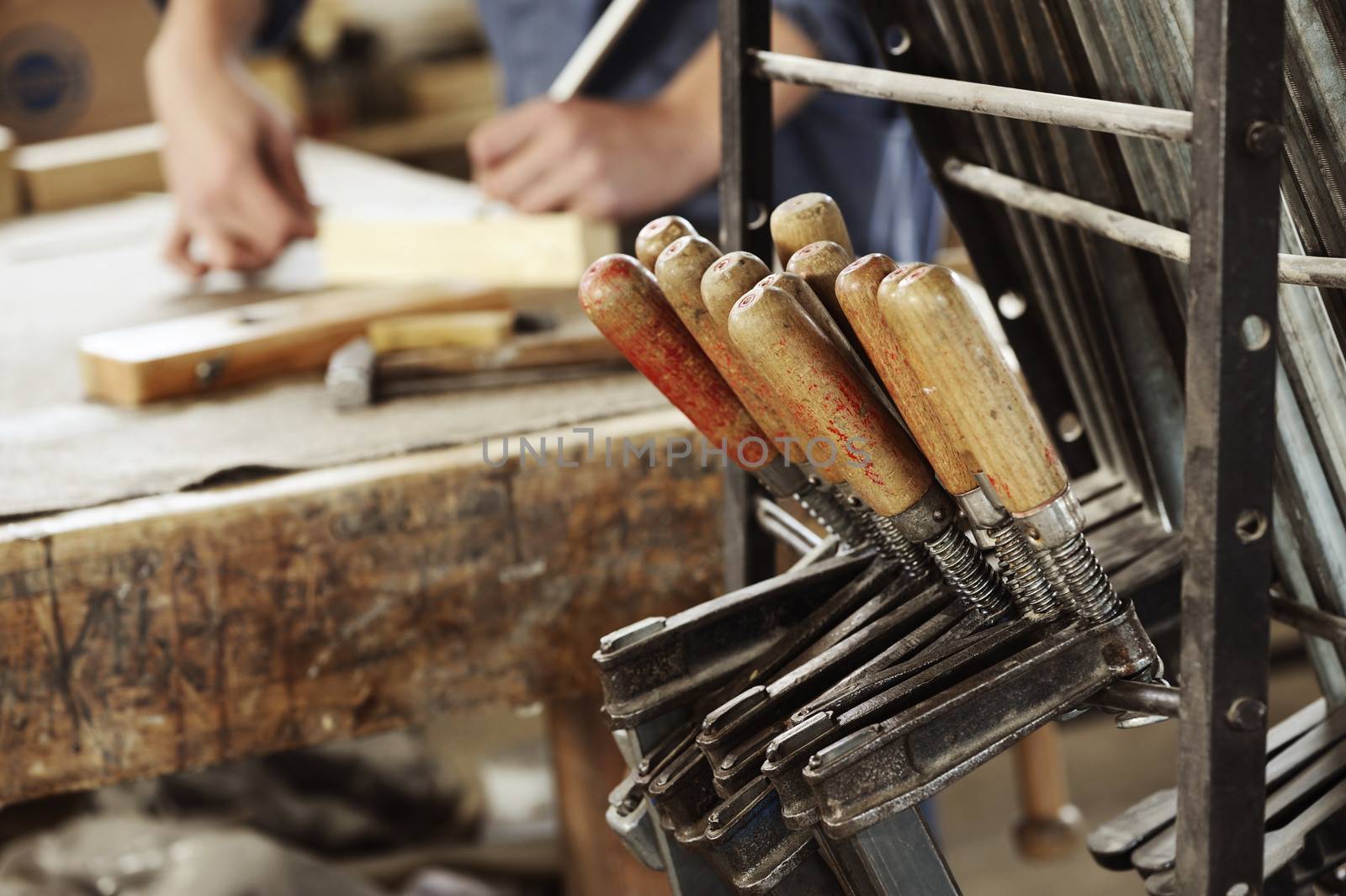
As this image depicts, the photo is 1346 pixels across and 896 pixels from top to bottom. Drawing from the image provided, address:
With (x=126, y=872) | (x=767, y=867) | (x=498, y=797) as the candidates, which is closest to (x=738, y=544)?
(x=767, y=867)

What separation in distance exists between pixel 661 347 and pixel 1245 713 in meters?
0.26

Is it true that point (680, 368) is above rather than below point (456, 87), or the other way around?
below

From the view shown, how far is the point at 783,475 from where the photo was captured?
586 mm

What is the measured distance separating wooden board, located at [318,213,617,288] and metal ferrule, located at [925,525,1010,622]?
30.2 inches

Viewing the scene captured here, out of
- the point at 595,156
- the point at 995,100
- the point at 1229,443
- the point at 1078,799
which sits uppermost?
the point at 595,156

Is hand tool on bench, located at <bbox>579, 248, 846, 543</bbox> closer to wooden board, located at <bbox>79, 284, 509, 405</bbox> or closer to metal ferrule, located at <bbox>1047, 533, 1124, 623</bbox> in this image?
metal ferrule, located at <bbox>1047, 533, 1124, 623</bbox>

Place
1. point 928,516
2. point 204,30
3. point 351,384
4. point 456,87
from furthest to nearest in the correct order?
point 456,87
point 204,30
point 351,384
point 928,516

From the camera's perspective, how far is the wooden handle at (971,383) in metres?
0.43

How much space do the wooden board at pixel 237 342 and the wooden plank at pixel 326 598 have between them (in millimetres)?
246

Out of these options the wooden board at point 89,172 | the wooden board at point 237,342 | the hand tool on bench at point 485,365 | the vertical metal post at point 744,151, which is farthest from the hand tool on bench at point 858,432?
the wooden board at point 89,172

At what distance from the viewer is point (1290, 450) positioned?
1.79 feet

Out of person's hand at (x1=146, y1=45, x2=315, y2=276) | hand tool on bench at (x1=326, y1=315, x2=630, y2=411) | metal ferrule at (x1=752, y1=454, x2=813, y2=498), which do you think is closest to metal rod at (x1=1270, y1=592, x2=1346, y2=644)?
metal ferrule at (x1=752, y1=454, x2=813, y2=498)

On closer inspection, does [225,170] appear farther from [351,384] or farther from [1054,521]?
[1054,521]

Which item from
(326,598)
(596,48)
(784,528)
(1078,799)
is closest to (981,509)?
(784,528)
